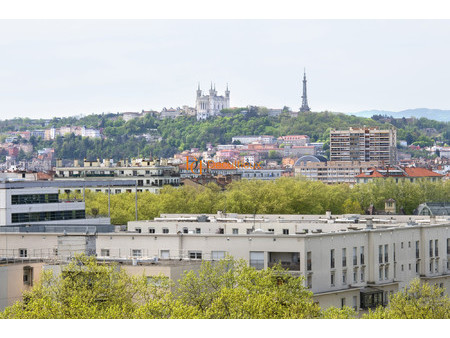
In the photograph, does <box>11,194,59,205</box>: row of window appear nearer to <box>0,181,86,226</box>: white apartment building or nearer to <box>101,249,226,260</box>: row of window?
<box>0,181,86,226</box>: white apartment building

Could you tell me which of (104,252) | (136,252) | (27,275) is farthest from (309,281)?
(27,275)

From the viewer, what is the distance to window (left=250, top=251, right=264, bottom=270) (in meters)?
43.1

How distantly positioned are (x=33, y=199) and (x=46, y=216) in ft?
3.80

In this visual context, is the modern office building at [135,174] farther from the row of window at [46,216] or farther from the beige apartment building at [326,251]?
the beige apartment building at [326,251]

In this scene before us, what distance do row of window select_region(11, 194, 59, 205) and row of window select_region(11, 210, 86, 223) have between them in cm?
59

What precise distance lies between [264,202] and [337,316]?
210 ft

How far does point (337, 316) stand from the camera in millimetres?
30578

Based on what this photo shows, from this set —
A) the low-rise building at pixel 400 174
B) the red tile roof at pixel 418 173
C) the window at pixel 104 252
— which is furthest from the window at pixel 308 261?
the red tile roof at pixel 418 173

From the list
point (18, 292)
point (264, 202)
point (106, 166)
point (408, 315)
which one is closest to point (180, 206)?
point (264, 202)

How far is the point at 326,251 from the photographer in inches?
1727

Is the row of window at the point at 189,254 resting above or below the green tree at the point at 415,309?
above

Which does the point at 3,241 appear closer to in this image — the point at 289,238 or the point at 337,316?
the point at 289,238

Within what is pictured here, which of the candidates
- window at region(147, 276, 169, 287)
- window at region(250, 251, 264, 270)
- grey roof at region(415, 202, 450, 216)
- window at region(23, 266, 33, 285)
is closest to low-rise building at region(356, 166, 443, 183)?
grey roof at region(415, 202, 450, 216)

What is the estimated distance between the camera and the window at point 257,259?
141 ft
